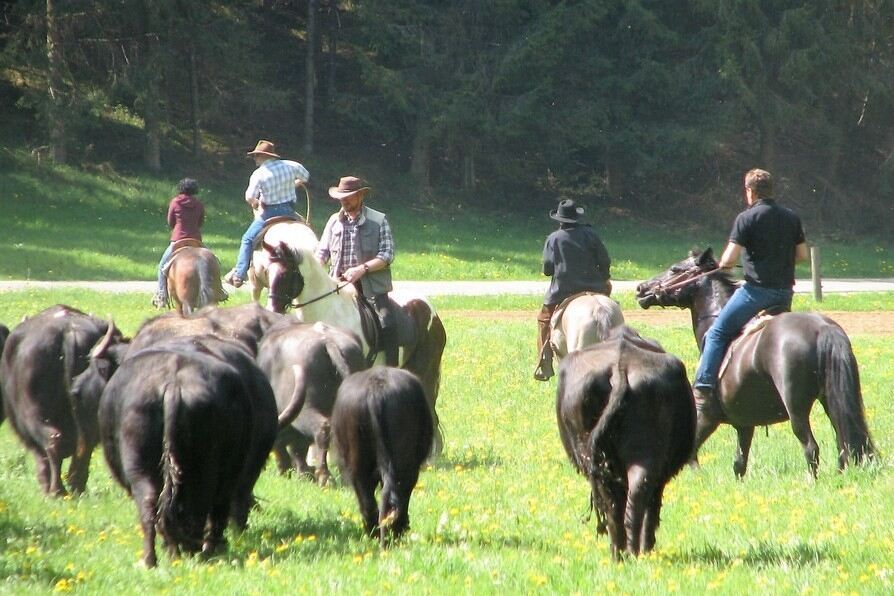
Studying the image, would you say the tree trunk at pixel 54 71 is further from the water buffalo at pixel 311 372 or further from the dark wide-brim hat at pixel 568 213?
the water buffalo at pixel 311 372

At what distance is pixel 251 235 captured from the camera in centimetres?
1484

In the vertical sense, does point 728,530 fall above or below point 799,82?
below

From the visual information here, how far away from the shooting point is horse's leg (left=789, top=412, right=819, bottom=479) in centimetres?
1029

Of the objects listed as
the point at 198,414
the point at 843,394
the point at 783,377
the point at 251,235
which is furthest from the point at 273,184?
the point at 198,414

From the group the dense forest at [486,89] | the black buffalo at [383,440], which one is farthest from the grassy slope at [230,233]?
the black buffalo at [383,440]

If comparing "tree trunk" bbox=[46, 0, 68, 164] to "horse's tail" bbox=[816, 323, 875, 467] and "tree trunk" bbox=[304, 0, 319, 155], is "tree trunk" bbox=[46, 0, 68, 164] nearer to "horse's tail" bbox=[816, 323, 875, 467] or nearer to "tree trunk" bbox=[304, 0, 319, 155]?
"tree trunk" bbox=[304, 0, 319, 155]

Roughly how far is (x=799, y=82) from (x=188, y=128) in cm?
2048

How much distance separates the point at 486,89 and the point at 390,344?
3137 centimetres

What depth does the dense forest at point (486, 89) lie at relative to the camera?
39.8 metres

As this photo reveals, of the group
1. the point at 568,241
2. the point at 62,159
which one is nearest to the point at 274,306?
the point at 568,241

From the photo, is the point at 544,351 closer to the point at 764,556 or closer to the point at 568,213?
the point at 568,213

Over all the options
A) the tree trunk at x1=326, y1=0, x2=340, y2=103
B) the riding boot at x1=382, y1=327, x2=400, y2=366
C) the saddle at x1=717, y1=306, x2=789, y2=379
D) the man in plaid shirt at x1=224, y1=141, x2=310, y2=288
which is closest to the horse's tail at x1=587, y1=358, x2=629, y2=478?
the saddle at x1=717, y1=306, x2=789, y2=379

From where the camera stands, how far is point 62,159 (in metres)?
40.3

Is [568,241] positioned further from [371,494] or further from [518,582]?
[518,582]
